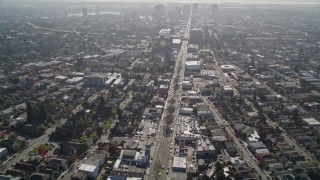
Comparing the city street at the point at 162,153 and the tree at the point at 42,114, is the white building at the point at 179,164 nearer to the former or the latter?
the city street at the point at 162,153

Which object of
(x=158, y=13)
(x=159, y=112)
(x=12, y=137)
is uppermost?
(x=158, y=13)

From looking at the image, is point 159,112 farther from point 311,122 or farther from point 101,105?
point 311,122

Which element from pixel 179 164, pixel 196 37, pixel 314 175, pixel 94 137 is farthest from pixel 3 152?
pixel 196 37

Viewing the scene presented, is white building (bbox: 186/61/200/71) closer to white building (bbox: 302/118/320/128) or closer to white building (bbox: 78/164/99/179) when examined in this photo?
white building (bbox: 302/118/320/128)

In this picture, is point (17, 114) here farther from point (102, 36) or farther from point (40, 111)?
point (102, 36)

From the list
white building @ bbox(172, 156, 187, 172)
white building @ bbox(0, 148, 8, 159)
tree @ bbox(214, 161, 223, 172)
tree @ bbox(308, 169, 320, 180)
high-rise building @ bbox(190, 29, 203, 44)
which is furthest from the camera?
high-rise building @ bbox(190, 29, 203, 44)

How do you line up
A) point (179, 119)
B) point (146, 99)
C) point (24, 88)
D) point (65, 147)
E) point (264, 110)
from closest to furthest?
1. point (65, 147)
2. point (179, 119)
3. point (264, 110)
4. point (146, 99)
5. point (24, 88)

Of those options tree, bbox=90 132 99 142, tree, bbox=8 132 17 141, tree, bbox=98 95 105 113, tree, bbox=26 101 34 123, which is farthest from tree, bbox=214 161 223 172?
tree, bbox=26 101 34 123

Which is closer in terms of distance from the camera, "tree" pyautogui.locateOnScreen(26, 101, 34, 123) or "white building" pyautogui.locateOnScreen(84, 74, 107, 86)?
"tree" pyautogui.locateOnScreen(26, 101, 34, 123)

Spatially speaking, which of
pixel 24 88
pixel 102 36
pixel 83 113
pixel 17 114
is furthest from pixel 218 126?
pixel 102 36
